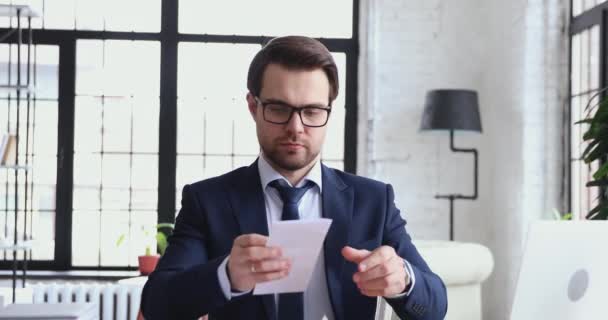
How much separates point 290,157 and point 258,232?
0.59 ft

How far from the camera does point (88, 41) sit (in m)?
5.82

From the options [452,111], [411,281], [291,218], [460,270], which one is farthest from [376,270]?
[452,111]

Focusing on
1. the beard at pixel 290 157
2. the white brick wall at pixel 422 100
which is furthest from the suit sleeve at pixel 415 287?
the white brick wall at pixel 422 100

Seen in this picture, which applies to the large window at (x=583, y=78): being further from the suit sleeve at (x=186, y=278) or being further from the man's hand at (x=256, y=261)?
the man's hand at (x=256, y=261)

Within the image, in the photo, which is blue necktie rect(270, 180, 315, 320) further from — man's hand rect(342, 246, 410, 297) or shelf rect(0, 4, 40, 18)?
shelf rect(0, 4, 40, 18)

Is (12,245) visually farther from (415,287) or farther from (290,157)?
(415,287)

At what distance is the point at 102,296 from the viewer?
17.3 ft

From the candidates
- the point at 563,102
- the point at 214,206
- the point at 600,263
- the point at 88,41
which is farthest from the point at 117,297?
the point at 600,263

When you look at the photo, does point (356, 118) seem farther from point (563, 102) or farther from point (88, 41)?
point (88, 41)

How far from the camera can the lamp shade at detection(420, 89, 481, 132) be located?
520cm

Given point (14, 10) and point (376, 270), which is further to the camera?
point (14, 10)

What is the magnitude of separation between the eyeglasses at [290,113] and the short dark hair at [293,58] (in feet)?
0.18

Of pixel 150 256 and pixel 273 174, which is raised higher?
pixel 273 174

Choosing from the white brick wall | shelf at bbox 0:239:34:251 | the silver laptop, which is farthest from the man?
the white brick wall
